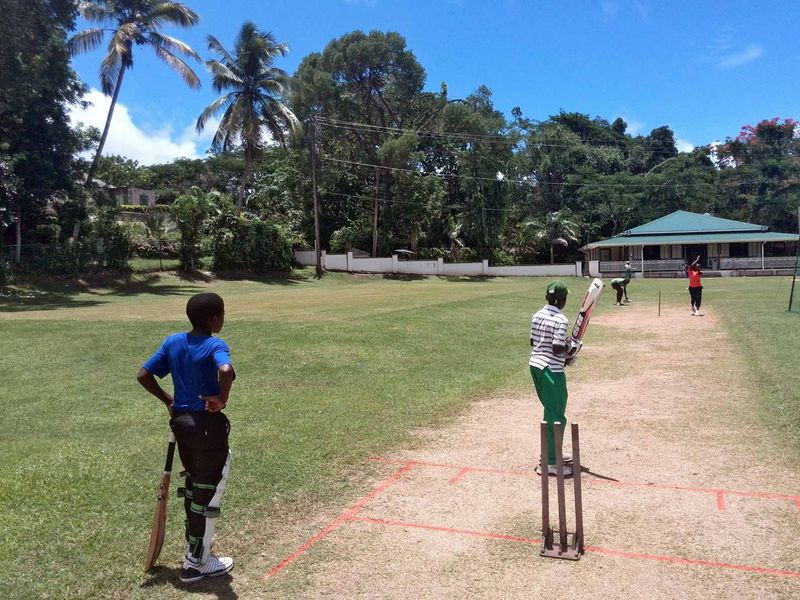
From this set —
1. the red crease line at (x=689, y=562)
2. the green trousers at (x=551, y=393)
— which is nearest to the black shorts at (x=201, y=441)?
the red crease line at (x=689, y=562)

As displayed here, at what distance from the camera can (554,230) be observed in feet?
178

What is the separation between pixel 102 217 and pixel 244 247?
30.5ft

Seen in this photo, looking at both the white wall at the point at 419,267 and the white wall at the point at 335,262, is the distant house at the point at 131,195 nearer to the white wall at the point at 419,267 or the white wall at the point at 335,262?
the white wall at the point at 335,262

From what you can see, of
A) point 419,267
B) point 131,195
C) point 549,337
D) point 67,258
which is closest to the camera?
point 549,337

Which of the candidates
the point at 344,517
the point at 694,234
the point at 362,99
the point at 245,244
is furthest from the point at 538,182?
the point at 344,517

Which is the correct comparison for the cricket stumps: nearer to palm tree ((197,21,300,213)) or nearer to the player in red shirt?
the player in red shirt

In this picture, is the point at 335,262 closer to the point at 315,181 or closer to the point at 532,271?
the point at 315,181

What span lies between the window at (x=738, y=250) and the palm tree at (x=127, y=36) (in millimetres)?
41194

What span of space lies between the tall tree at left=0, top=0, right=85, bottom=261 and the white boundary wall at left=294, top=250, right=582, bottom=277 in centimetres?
2062

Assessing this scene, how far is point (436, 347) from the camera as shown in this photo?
14.4m

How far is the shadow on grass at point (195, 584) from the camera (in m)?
4.06

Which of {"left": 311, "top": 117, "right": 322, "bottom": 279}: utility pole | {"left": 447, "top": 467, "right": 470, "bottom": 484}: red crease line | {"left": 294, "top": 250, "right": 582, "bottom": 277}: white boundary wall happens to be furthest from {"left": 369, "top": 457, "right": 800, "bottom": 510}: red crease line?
{"left": 294, "top": 250, "right": 582, "bottom": 277}: white boundary wall

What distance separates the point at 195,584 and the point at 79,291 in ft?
101

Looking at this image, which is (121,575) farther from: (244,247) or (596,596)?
(244,247)
